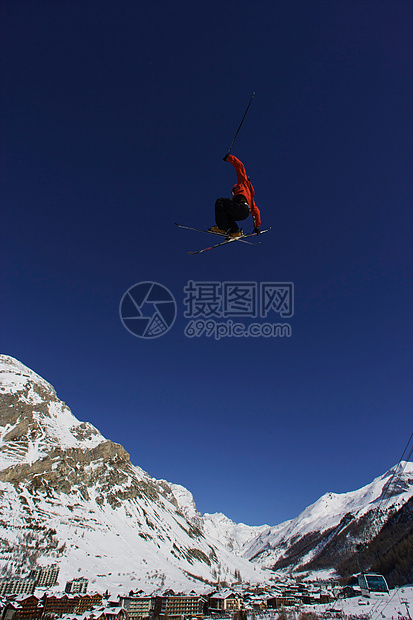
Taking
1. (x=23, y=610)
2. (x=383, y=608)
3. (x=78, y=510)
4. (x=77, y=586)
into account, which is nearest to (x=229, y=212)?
(x=383, y=608)

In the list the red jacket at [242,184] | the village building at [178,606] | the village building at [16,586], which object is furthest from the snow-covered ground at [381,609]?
the village building at [16,586]

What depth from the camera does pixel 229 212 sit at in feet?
44.5

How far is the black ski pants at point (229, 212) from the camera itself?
43.3 feet

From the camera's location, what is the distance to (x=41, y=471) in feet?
432

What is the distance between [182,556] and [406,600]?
141m

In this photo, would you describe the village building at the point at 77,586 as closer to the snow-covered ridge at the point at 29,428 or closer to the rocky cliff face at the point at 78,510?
the rocky cliff face at the point at 78,510

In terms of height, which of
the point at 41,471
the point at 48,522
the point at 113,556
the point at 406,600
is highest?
the point at 41,471

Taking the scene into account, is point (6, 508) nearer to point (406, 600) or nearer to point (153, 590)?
point (153, 590)

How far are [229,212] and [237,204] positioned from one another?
53cm

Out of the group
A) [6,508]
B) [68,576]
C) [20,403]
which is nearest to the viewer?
[68,576]

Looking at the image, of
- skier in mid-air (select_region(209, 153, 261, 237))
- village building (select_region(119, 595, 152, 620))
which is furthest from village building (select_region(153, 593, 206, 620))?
skier in mid-air (select_region(209, 153, 261, 237))

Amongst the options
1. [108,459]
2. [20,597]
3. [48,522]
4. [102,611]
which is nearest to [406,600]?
[102,611]

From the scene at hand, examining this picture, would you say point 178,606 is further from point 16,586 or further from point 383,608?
point 383,608

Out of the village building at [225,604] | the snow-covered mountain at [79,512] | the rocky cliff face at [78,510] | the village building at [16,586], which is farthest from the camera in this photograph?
the rocky cliff face at [78,510]
